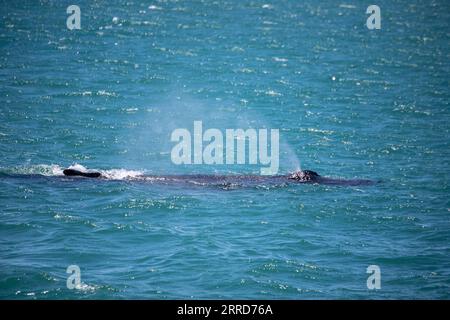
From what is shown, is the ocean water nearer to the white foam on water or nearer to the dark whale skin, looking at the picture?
the white foam on water

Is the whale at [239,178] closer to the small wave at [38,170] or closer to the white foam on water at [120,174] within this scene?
the white foam on water at [120,174]

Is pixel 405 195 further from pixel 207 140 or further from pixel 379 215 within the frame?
pixel 207 140

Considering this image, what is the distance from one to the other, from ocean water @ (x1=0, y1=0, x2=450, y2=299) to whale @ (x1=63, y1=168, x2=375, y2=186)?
24.2 inches

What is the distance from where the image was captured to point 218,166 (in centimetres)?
3328

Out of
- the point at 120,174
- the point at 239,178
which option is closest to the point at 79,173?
the point at 120,174

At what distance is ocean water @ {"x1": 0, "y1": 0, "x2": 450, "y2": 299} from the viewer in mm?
22031

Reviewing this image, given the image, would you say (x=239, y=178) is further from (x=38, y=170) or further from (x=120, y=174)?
(x=38, y=170)

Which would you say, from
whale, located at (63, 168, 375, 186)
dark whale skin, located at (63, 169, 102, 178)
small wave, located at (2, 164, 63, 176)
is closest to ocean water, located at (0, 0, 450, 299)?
small wave, located at (2, 164, 63, 176)

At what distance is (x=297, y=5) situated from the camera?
3447 inches

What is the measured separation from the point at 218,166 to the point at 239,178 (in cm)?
278

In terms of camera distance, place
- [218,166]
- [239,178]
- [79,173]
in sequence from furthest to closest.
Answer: [218,166]
[239,178]
[79,173]

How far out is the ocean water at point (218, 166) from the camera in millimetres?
22031

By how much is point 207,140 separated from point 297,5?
5398 cm

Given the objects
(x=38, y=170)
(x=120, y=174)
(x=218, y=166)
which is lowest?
(x=120, y=174)
